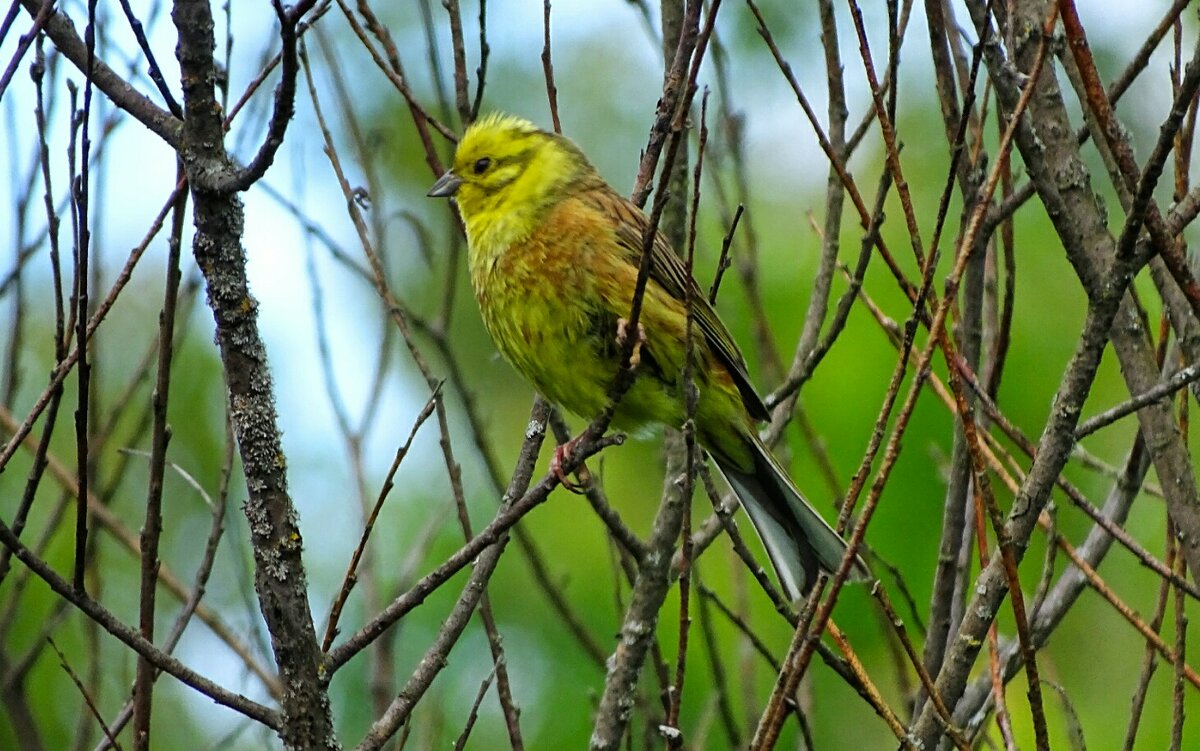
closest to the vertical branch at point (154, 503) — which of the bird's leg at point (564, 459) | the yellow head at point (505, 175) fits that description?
the bird's leg at point (564, 459)

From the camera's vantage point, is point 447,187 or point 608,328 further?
point 447,187

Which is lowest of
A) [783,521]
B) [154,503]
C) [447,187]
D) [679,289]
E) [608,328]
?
[154,503]

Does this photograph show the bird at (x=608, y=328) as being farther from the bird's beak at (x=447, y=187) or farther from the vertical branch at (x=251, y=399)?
the vertical branch at (x=251, y=399)

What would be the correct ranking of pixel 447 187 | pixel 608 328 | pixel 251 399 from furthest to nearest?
pixel 447 187
pixel 608 328
pixel 251 399

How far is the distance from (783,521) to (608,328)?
0.74 metres

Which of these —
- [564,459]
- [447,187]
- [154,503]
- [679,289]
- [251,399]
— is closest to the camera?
[251,399]

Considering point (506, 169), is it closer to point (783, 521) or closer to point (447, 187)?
point (447, 187)

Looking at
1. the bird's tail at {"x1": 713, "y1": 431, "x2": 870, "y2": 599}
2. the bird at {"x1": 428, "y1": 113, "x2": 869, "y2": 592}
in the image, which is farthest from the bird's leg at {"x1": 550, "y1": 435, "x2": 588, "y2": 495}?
the bird's tail at {"x1": 713, "y1": 431, "x2": 870, "y2": 599}

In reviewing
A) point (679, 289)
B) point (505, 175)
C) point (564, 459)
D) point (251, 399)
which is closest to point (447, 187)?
point (505, 175)

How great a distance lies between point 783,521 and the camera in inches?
160

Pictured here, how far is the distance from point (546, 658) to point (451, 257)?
14.2 feet

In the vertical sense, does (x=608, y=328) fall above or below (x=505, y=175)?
below

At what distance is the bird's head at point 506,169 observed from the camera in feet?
14.9

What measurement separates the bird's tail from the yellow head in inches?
38.6
